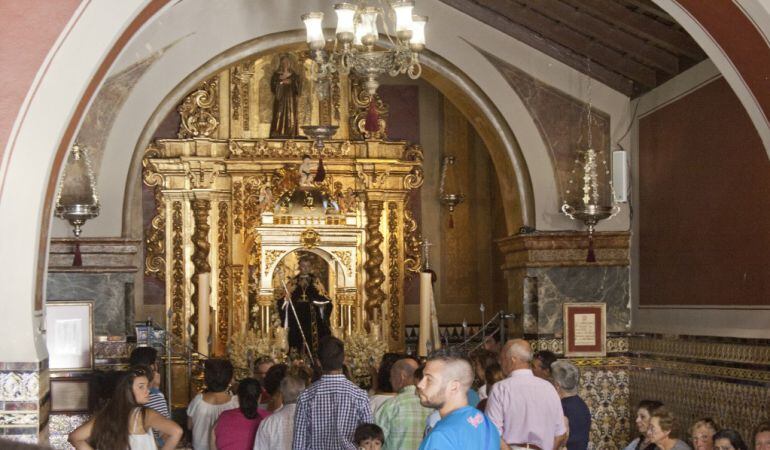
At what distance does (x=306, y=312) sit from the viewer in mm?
15445

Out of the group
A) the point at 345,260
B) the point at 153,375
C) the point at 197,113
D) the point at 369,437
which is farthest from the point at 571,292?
the point at 369,437

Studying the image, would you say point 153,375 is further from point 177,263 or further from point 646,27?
point 177,263

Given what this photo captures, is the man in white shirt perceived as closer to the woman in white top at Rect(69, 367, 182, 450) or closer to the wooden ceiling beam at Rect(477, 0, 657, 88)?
the woman in white top at Rect(69, 367, 182, 450)

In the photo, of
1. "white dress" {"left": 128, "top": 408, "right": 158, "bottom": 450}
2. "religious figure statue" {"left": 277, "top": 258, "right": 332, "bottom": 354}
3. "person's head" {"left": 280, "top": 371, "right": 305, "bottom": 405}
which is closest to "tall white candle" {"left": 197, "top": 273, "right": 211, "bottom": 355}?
"religious figure statue" {"left": 277, "top": 258, "right": 332, "bottom": 354}

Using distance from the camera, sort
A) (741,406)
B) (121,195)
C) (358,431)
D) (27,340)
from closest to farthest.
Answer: (358,431) < (27,340) < (741,406) < (121,195)

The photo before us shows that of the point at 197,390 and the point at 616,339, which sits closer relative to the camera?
the point at 616,339

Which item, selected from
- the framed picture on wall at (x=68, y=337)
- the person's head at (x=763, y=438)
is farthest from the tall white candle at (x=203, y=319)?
the person's head at (x=763, y=438)

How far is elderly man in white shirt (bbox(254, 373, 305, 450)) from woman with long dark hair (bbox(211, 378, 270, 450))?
0.15m

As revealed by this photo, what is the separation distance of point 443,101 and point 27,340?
9799 mm

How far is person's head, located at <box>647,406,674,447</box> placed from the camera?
6.67 meters

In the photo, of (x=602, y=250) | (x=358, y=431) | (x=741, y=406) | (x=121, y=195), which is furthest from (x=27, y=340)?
(x=602, y=250)

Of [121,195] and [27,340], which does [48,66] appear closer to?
[27,340]

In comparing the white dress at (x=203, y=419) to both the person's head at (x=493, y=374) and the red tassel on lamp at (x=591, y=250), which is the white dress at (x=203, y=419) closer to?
the person's head at (x=493, y=374)

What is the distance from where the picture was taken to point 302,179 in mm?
15062
